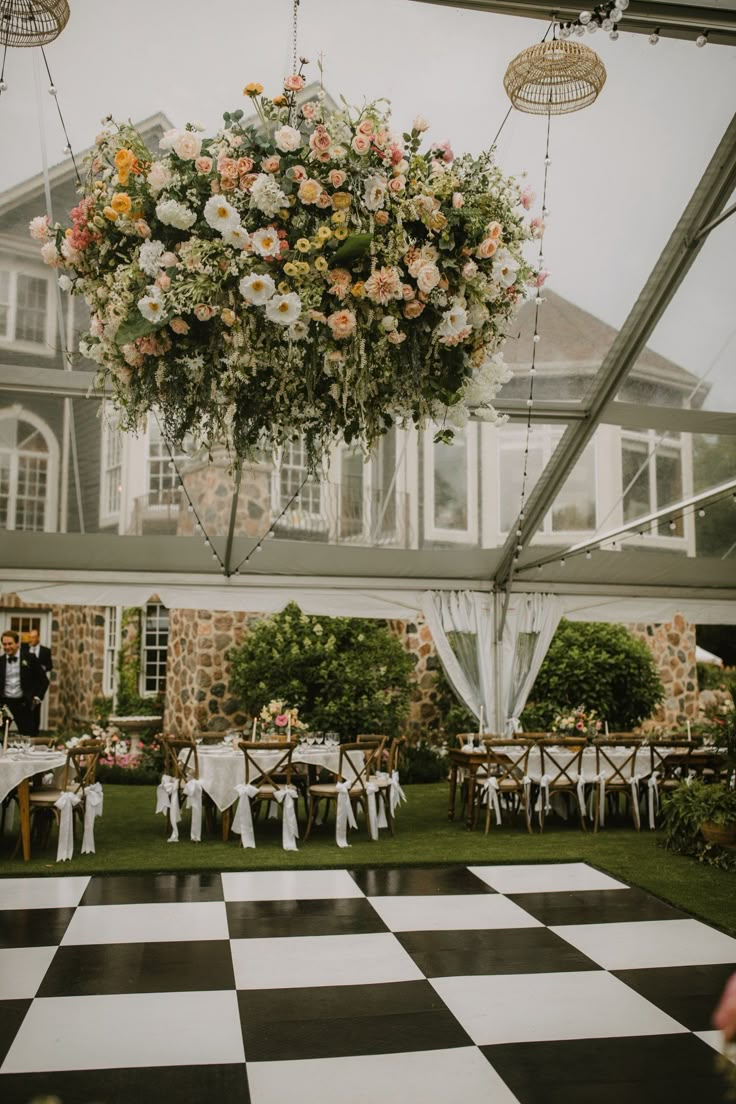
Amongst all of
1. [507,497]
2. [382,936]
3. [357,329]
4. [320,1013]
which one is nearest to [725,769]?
[507,497]

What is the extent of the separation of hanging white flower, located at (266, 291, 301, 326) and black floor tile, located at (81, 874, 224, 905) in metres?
4.27

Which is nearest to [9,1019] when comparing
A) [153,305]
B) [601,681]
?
[153,305]

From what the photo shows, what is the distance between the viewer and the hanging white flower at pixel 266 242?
2.24 metres

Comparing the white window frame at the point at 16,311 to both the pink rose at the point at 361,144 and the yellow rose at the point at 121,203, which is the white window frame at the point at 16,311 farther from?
the pink rose at the point at 361,144

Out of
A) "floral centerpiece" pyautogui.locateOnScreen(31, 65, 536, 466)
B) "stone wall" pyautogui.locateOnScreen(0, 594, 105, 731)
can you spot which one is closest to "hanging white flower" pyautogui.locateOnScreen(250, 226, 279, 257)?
"floral centerpiece" pyautogui.locateOnScreen(31, 65, 536, 466)

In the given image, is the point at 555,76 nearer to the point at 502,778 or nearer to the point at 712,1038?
the point at 712,1038

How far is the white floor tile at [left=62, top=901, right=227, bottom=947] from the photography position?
484 cm

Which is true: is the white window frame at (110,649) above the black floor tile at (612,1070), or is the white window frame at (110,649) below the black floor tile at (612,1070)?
above

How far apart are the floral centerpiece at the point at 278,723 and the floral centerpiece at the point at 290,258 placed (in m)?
5.93

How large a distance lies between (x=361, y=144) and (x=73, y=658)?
1510 cm

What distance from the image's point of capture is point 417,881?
6234 mm

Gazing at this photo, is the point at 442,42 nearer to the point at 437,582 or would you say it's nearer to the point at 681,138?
the point at 681,138

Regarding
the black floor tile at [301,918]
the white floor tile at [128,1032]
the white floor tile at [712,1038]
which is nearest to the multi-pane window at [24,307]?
the black floor tile at [301,918]

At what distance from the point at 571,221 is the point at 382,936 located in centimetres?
452
